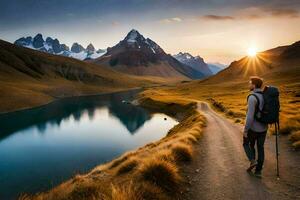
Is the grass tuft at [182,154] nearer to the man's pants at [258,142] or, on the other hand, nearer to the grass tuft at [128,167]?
the grass tuft at [128,167]

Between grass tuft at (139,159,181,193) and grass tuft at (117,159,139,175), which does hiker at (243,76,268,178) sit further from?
grass tuft at (117,159,139,175)

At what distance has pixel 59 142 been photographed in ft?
213

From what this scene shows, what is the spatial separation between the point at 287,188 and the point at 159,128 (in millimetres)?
65795

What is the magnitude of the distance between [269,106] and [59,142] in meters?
59.0

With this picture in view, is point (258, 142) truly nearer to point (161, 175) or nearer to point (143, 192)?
point (161, 175)

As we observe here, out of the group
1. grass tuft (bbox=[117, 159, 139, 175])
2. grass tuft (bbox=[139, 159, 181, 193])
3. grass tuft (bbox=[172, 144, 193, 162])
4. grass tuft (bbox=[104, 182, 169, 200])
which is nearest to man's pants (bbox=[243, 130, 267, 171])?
grass tuft (bbox=[139, 159, 181, 193])

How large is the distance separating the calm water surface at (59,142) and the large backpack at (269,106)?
2567 cm

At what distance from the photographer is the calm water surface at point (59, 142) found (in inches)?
1581

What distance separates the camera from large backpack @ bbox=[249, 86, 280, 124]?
12547 millimetres

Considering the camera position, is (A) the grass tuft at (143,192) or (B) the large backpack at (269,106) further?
(B) the large backpack at (269,106)

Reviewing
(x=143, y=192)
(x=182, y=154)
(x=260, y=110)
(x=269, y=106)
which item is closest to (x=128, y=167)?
(x=182, y=154)

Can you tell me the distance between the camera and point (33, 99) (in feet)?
477

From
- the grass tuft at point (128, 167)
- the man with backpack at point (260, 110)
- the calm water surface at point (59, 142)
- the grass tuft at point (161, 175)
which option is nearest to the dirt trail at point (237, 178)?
the grass tuft at point (161, 175)

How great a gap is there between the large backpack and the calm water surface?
84.2 feet
